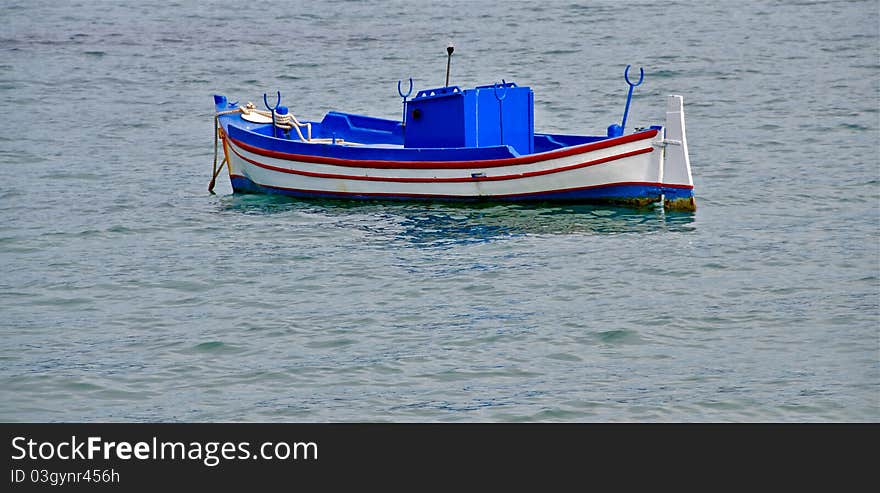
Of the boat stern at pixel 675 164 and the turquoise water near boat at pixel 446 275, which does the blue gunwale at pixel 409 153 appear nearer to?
the boat stern at pixel 675 164

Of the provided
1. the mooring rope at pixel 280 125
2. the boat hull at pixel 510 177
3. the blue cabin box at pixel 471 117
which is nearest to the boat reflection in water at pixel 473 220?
the boat hull at pixel 510 177

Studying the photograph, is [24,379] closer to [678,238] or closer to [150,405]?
[150,405]

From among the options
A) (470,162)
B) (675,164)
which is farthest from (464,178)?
(675,164)

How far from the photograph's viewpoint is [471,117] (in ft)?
70.8

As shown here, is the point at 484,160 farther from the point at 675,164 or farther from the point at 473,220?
the point at 675,164

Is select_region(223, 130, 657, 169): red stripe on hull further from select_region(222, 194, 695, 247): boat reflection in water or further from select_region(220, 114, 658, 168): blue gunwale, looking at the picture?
select_region(222, 194, 695, 247): boat reflection in water

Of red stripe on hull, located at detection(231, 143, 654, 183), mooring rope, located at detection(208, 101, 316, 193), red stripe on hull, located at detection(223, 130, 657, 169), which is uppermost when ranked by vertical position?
mooring rope, located at detection(208, 101, 316, 193)

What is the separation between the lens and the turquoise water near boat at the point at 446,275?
13.3m

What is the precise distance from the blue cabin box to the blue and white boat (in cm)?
2

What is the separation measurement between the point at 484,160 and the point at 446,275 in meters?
3.98

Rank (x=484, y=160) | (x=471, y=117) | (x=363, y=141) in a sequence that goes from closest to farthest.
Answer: (x=484, y=160) < (x=471, y=117) < (x=363, y=141)

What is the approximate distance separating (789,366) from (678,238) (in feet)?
19.4

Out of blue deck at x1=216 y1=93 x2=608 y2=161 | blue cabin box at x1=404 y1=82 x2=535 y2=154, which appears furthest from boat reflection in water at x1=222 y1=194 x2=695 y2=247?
blue cabin box at x1=404 y1=82 x2=535 y2=154

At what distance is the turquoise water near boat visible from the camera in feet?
43.7
